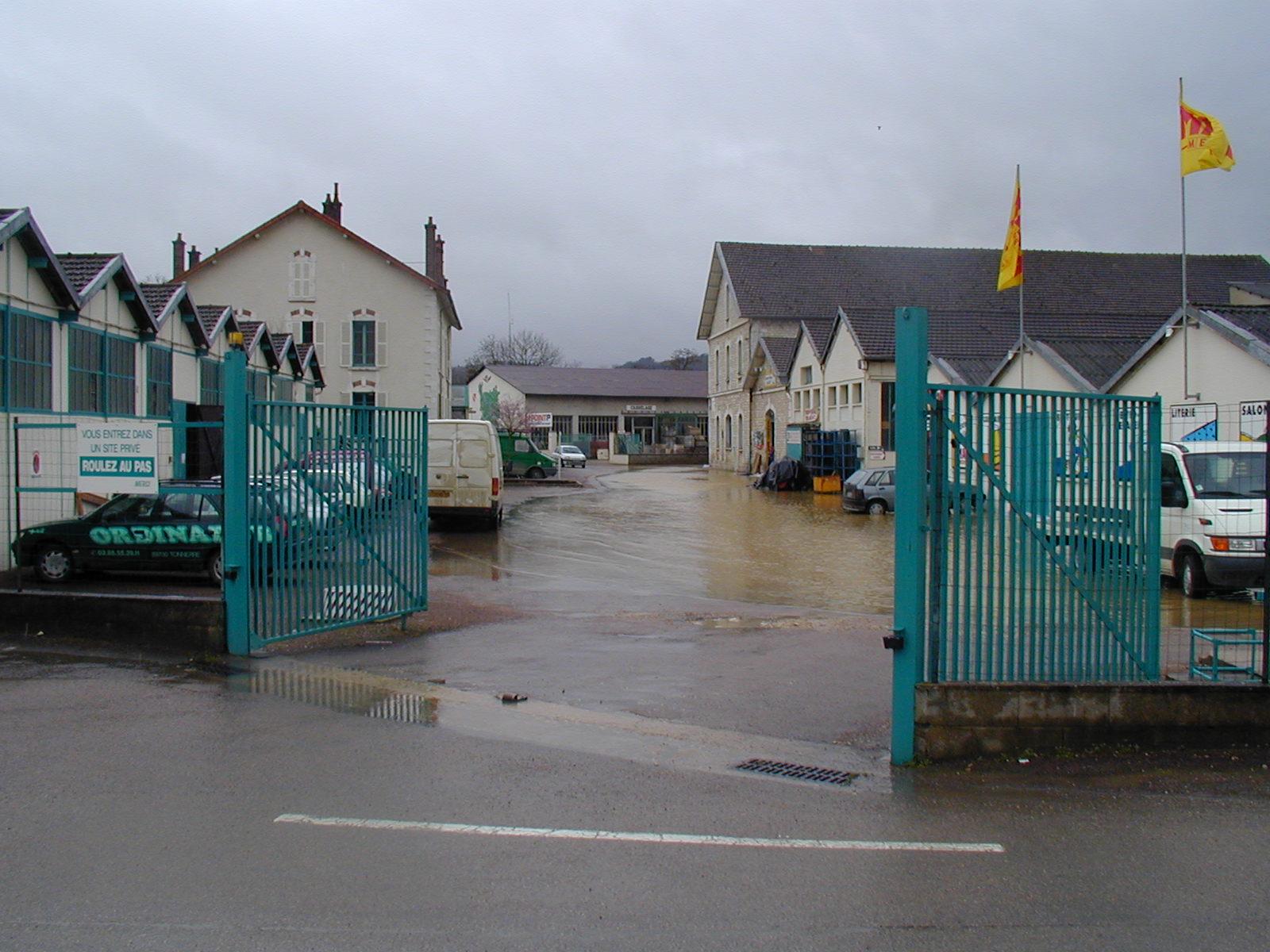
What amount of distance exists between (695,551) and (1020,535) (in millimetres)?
13325

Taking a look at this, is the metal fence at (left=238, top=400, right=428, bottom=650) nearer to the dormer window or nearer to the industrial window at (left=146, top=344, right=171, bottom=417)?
the industrial window at (left=146, top=344, right=171, bottom=417)

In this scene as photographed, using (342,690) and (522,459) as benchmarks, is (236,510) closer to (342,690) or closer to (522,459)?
(342,690)

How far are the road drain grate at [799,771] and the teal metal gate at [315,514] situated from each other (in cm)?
493

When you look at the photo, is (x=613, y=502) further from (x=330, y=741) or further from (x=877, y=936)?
(x=877, y=936)

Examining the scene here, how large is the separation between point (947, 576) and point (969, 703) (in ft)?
2.61

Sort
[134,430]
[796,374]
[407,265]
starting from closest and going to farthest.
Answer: [134,430], [407,265], [796,374]

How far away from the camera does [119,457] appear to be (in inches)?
412


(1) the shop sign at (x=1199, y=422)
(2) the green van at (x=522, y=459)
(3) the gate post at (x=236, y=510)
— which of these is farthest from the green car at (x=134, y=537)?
(2) the green van at (x=522, y=459)

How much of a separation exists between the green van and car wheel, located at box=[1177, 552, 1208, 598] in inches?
1406

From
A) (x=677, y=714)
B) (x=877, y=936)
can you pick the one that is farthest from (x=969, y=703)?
(x=877, y=936)

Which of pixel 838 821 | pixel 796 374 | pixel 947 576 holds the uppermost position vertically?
pixel 796 374

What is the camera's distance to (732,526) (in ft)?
82.9

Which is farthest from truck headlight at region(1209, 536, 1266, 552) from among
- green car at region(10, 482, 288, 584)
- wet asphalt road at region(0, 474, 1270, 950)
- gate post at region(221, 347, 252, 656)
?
green car at region(10, 482, 288, 584)

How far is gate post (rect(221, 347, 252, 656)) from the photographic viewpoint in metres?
9.24
